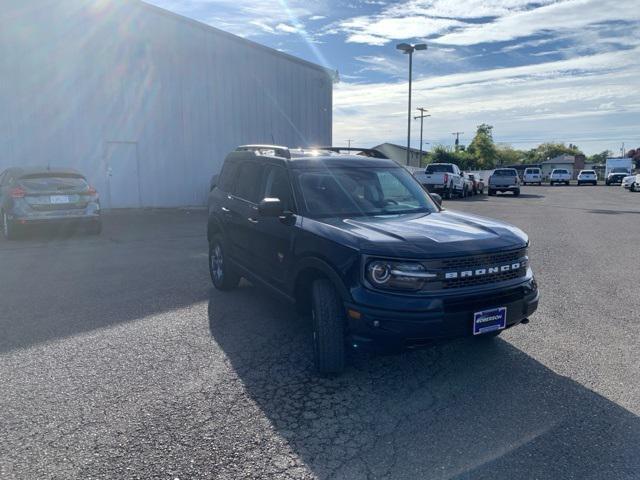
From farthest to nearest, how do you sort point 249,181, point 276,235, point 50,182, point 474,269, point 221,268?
point 50,182, point 221,268, point 249,181, point 276,235, point 474,269

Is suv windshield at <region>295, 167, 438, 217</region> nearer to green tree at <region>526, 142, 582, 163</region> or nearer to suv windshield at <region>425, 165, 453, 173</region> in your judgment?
suv windshield at <region>425, 165, 453, 173</region>

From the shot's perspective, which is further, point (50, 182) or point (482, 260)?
point (50, 182)

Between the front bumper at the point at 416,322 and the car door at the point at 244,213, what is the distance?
2114mm

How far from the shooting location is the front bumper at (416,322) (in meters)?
3.64

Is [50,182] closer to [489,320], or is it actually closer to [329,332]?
[329,332]

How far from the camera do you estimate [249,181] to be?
5.94 m

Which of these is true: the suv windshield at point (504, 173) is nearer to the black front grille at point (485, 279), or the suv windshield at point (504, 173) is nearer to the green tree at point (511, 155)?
the black front grille at point (485, 279)

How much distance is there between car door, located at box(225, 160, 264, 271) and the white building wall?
12.4 metres

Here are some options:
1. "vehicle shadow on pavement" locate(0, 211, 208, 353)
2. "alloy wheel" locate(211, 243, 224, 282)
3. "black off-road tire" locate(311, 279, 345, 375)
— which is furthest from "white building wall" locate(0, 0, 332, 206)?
"black off-road tire" locate(311, 279, 345, 375)

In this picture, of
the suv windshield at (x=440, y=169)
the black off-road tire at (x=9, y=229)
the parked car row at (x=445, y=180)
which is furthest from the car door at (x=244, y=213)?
the suv windshield at (x=440, y=169)

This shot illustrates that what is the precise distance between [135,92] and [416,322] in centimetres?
1682

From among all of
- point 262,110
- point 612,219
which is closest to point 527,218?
point 612,219

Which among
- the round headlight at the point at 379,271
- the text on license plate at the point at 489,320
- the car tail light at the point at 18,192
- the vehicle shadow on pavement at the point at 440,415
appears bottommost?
the vehicle shadow on pavement at the point at 440,415

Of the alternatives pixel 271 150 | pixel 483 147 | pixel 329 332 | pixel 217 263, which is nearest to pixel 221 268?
pixel 217 263
